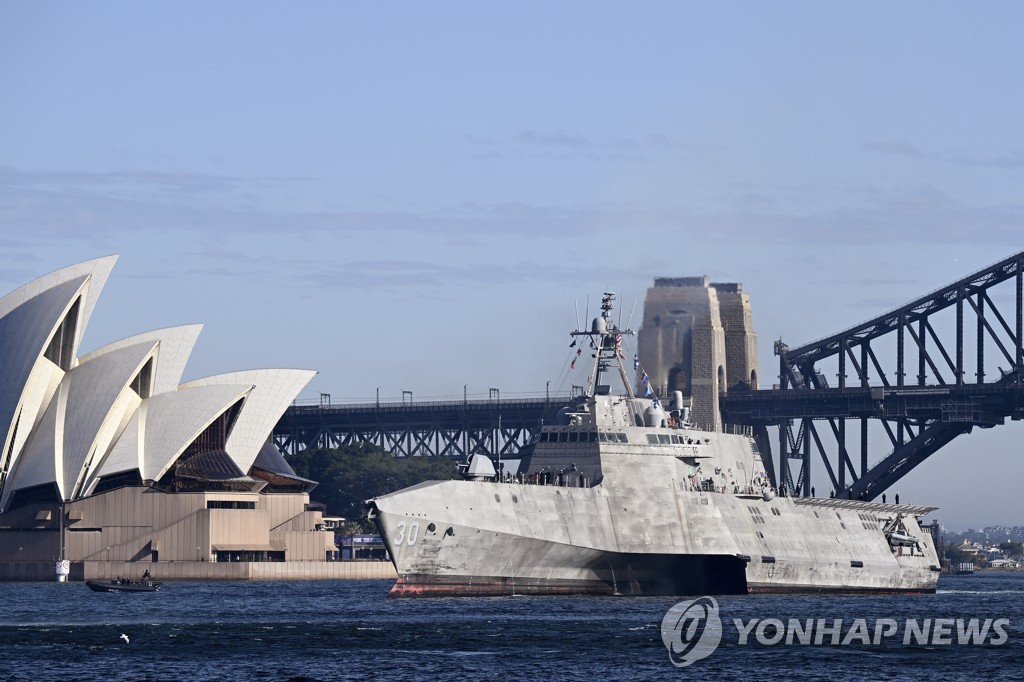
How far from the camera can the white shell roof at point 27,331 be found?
13175 cm

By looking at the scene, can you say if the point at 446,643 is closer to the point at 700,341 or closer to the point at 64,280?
the point at 64,280

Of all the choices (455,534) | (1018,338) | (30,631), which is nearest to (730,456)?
(455,534)

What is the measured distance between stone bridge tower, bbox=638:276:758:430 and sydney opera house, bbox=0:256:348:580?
118 ft

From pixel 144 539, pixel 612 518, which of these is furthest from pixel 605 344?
pixel 144 539

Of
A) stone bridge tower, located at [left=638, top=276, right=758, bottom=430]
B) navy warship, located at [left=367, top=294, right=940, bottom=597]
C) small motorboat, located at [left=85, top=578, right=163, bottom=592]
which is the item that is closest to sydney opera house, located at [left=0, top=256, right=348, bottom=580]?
small motorboat, located at [left=85, top=578, right=163, bottom=592]

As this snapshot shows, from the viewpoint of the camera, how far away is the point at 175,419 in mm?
144125

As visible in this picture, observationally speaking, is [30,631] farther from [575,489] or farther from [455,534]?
[575,489]

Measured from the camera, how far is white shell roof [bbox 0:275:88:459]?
5187 inches

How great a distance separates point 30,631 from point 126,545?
219 feet

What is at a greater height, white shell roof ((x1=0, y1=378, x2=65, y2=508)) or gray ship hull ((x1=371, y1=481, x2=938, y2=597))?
white shell roof ((x1=0, y1=378, x2=65, y2=508))

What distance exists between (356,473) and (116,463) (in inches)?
1913

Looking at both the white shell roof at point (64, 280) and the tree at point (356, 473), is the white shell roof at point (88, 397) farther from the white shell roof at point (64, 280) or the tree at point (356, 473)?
the tree at point (356, 473)

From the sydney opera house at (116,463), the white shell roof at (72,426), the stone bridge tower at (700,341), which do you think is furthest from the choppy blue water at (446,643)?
the stone bridge tower at (700,341)

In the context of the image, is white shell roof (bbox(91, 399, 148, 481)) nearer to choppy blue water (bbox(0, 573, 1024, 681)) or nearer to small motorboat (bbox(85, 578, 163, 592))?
small motorboat (bbox(85, 578, 163, 592))
